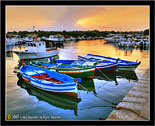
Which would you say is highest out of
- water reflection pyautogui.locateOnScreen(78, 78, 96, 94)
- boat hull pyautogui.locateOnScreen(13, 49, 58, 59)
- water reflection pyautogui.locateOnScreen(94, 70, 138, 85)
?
boat hull pyautogui.locateOnScreen(13, 49, 58, 59)

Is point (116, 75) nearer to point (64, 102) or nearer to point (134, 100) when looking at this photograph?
point (64, 102)

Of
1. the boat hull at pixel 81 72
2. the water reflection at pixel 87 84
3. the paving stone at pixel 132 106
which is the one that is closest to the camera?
the paving stone at pixel 132 106

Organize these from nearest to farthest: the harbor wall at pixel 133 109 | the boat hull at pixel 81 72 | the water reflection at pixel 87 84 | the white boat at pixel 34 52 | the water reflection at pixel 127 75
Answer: the harbor wall at pixel 133 109, the water reflection at pixel 87 84, the boat hull at pixel 81 72, the water reflection at pixel 127 75, the white boat at pixel 34 52

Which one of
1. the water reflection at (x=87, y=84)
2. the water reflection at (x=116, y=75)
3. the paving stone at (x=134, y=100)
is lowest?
the water reflection at (x=87, y=84)

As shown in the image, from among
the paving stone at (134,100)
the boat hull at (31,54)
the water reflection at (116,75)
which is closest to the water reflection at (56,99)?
the paving stone at (134,100)

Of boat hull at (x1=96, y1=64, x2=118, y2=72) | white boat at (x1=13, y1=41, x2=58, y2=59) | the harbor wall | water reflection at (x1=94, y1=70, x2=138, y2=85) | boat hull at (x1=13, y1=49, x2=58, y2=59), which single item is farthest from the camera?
white boat at (x1=13, y1=41, x2=58, y2=59)

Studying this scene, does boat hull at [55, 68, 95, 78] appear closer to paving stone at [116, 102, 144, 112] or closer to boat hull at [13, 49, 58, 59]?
paving stone at [116, 102, 144, 112]

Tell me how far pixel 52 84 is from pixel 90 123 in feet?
19.5

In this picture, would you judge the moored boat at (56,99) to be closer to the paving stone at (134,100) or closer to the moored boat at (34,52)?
the paving stone at (134,100)

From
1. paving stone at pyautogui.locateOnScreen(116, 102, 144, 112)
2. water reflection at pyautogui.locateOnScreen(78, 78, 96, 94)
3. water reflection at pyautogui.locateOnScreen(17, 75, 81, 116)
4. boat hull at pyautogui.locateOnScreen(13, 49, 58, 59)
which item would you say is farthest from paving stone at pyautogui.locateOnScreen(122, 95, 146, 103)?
boat hull at pyautogui.locateOnScreen(13, 49, 58, 59)

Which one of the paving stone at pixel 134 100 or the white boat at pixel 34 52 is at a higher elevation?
the white boat at pixel 34 52
